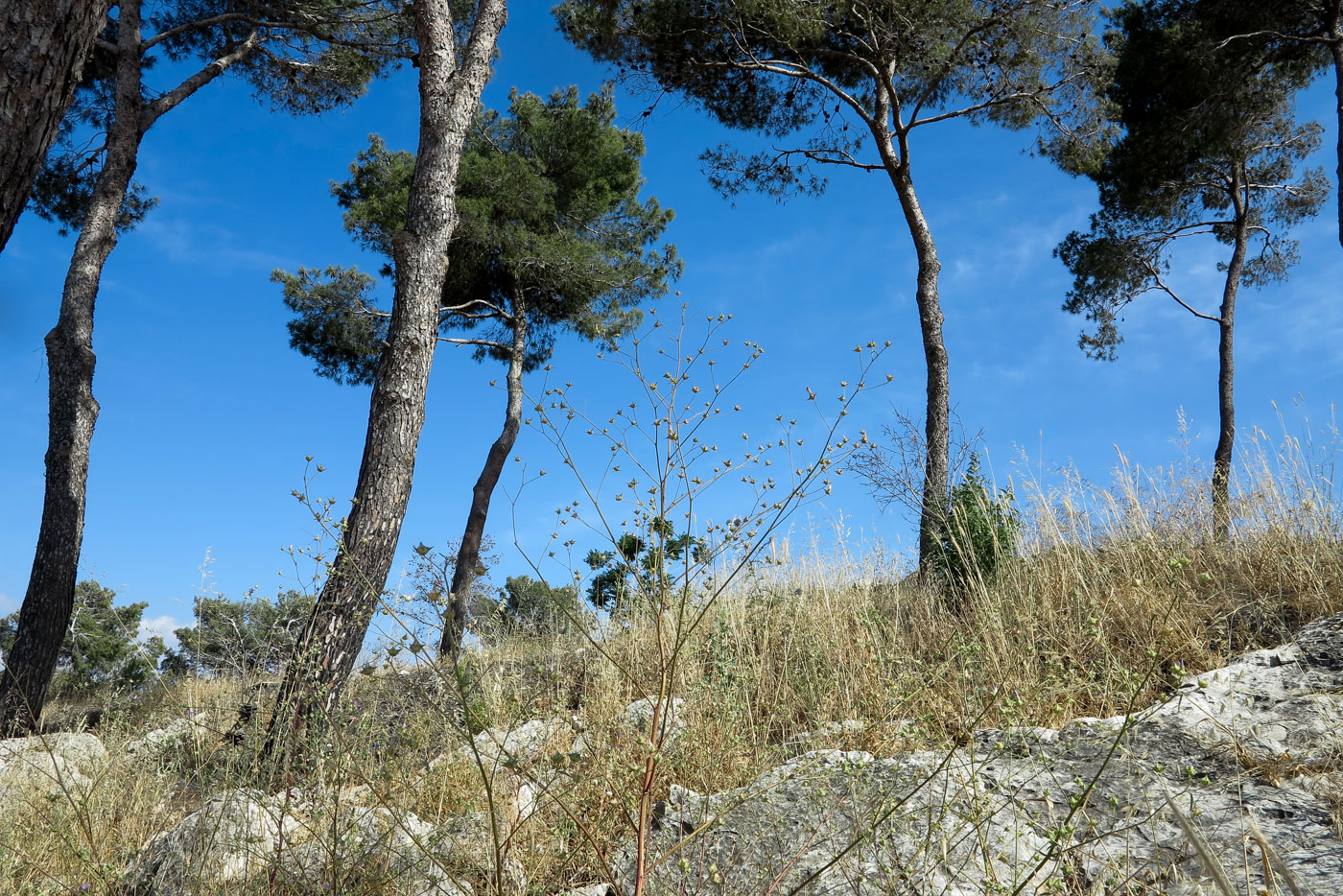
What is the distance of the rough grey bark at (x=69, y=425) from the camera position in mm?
6727

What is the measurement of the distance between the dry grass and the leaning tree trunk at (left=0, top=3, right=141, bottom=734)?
1.05m

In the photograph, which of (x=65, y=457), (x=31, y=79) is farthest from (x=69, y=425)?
(x=31, y=79)

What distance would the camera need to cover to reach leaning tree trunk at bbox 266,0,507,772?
499 centimetres

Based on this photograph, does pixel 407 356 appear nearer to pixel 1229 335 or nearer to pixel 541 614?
pixel 541 614

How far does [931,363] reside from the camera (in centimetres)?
848

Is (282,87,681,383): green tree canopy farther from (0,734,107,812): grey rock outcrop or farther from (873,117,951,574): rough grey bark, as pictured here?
(0,734,107,812): grey rock outcrop

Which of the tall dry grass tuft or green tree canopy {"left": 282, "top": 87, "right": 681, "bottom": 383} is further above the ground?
green tree canopy {"left": 282, "top": 87, "right": 681, "bottom": 383}

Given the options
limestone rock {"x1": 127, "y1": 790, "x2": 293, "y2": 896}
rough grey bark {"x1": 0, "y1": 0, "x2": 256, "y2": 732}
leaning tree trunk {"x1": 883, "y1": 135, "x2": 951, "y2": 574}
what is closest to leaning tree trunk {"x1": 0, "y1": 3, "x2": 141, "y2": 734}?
rough grey bark {"x1": 0, "y1": 0, "x2": 256, "y2": 732}

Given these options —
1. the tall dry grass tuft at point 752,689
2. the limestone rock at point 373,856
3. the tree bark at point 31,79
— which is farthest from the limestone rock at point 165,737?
the tree bark at point 31,79

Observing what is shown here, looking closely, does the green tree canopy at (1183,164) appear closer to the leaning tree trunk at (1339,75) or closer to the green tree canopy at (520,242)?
the leaning tree trunk at (1339,75)

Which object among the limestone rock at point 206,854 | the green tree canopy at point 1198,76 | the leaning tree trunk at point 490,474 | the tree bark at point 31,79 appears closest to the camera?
the tree bark at point 31,79

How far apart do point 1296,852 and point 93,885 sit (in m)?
3.90

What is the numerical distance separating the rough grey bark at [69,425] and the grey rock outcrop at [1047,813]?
22.0 ft

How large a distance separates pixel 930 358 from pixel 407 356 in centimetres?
555
